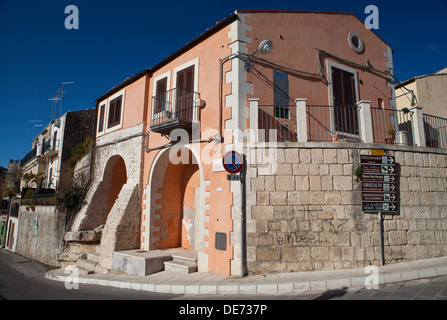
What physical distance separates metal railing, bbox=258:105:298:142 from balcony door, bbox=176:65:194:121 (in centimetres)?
246

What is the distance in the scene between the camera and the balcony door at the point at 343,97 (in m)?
9.33

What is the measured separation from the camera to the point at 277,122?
26.9 feet

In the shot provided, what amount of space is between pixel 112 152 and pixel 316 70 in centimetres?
928

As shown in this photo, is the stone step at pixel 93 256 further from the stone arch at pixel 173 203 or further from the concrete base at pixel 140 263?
the stone arch at pixel 173 203

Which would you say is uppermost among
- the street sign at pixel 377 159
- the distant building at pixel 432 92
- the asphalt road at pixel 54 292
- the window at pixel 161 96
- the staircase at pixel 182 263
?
the distant building at pixel 432 92

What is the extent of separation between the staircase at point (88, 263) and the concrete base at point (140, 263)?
1.32m

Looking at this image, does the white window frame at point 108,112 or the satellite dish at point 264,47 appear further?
the white window frame at point 108,112

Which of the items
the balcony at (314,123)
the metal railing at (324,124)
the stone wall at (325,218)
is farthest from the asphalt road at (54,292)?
the metal railing at (324,124)

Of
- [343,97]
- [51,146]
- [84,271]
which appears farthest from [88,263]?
[51,146]

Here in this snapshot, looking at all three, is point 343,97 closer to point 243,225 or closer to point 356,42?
point 356,42

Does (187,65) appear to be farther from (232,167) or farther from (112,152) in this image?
(112,152)

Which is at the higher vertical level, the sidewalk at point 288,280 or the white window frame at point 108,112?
the white window frame at point 108,112

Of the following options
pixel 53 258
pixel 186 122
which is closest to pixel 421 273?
pixel 186 122

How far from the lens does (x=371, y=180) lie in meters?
7.22
